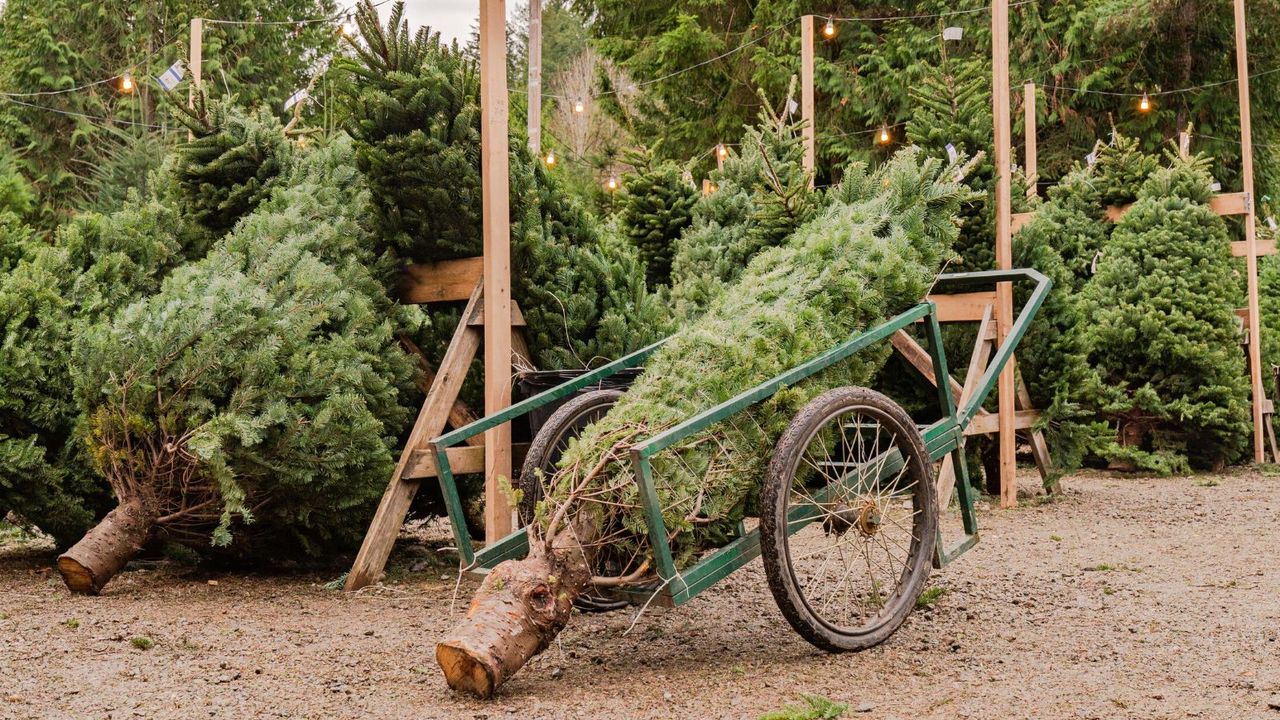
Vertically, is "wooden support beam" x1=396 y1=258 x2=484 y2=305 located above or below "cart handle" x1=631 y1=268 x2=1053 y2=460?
above

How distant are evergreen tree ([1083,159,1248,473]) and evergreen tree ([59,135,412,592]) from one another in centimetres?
662

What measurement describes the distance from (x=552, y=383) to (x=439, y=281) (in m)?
0.87

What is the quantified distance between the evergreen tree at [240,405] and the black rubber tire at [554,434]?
81cm

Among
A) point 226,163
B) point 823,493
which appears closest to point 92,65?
point 226,163

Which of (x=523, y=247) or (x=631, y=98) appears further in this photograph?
(x=631, y=98)

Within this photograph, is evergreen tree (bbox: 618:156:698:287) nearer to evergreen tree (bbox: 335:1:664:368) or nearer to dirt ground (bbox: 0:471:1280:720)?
evergreen tree (bbox: 335:1:664:368)

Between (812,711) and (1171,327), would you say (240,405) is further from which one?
(1171,327)

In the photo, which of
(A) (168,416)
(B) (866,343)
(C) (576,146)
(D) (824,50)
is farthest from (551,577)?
(C) (576,146)

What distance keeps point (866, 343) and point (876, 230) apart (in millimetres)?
882

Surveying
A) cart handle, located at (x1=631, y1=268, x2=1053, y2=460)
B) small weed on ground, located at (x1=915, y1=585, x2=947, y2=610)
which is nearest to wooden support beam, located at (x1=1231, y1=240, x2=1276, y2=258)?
cart handle, located at (x1=631, y1=268, x2=1053, y2=460)

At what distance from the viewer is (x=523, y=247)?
530 centimetres

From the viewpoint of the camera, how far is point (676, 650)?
12.5ft

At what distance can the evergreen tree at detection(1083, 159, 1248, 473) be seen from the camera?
30.1ft

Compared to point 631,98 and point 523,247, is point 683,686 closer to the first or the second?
point 523,247
